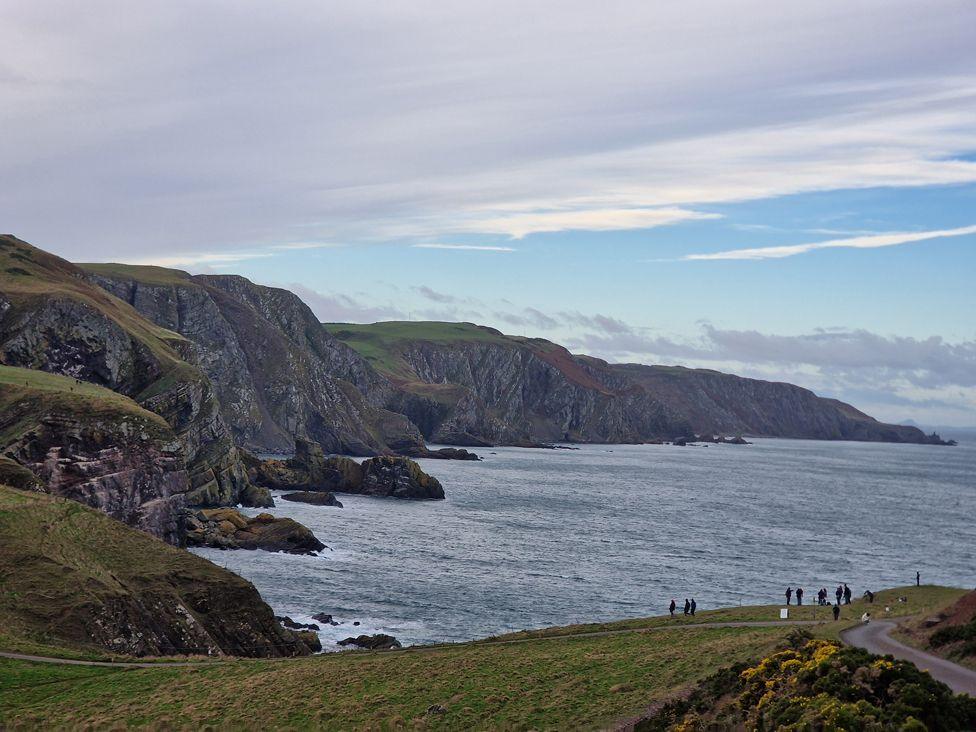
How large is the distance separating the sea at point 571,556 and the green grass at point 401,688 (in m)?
17.7

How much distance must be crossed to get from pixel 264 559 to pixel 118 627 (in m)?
40.5

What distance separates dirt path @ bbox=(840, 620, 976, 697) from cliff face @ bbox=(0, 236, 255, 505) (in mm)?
94157

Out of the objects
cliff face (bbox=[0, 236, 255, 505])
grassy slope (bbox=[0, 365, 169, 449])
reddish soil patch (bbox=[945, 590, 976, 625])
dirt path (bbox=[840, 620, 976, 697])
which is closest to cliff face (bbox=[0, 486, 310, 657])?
grassy slope (bbox=[0, 365, 169, 449])

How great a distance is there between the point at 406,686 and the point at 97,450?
59.1m

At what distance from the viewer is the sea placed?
72.2m

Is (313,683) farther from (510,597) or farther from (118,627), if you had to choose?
(510,597)

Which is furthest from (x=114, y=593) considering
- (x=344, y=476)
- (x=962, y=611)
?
(x=344, y=476)

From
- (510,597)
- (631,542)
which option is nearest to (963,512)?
(631,542)

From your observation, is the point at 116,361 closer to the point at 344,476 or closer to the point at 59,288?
the point at 59,288

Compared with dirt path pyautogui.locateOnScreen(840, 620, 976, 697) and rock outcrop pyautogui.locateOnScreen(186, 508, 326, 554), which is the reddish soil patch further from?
rock outcrop pyautogui.locateOnScreen(186, 508, 326, 554)

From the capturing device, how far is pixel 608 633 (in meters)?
51.0

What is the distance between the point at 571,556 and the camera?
98438mm

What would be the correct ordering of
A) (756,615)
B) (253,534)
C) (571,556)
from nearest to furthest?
(756,615) < (253,534) < (571,556)

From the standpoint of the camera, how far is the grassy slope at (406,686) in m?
34.4
